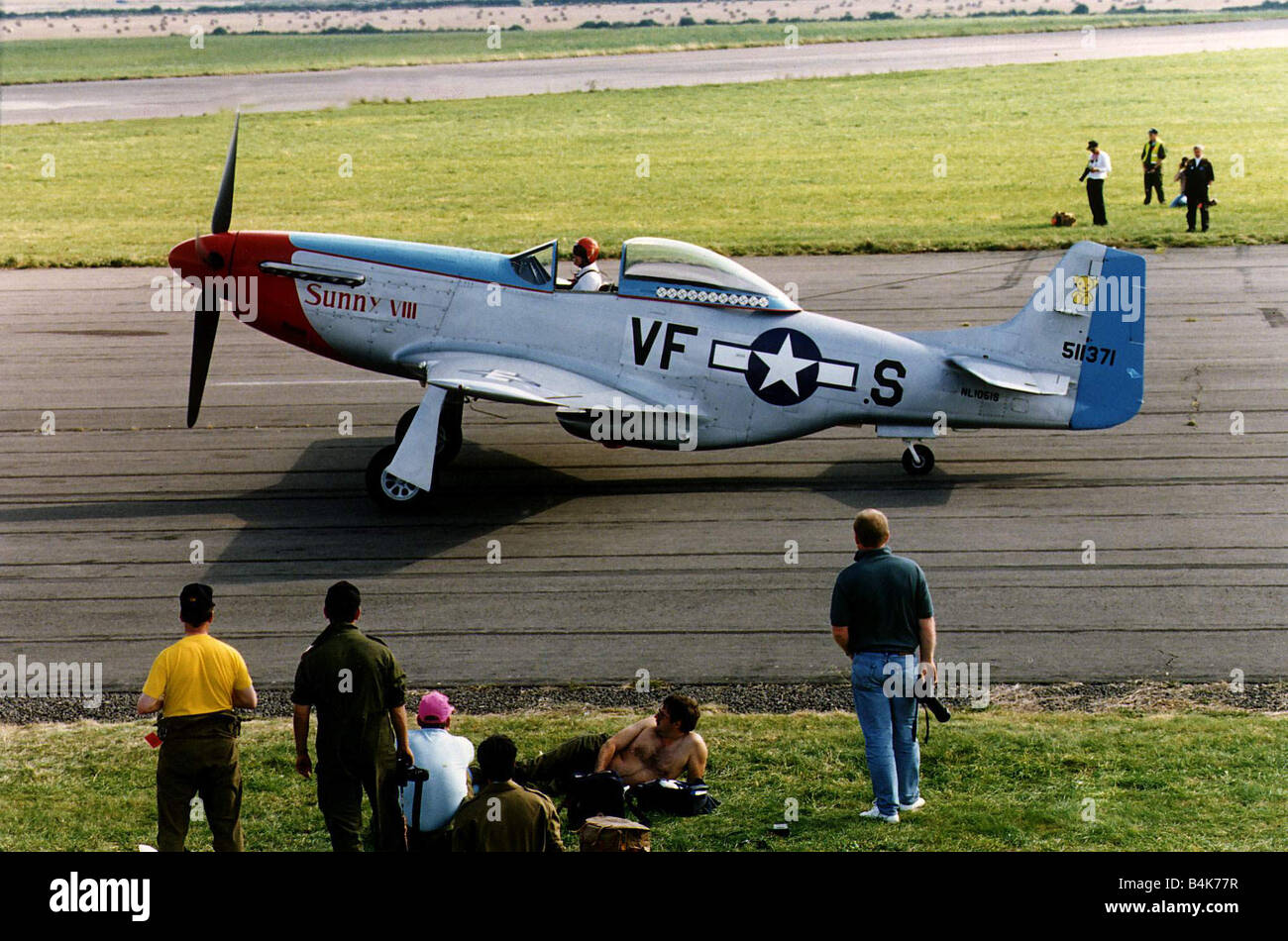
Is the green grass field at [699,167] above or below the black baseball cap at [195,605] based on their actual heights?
above

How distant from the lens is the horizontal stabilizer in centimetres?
1538

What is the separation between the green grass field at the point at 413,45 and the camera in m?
82.1

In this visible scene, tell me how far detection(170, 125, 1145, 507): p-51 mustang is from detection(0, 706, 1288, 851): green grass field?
5.60 metres

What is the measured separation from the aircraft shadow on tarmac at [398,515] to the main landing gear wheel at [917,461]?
0.40 ft

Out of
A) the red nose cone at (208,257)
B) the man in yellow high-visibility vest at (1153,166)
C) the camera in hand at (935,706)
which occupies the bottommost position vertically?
the camera in hand at (935,706)

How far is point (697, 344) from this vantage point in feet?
51.2

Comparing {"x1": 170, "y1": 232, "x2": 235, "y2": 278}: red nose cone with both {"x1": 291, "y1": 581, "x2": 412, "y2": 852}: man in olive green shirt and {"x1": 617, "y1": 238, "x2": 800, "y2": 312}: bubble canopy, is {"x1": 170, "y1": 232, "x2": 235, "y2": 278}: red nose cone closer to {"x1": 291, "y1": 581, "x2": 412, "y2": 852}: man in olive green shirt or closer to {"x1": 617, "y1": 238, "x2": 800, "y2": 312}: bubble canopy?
{"x1": 617, "y1": 238, "x2": 800, "y2": 312}: bubble canopy

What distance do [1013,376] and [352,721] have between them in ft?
31.9

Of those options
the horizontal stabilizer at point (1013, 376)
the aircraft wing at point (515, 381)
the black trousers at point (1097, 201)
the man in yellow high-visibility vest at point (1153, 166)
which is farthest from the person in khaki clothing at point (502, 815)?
the man in yellow high-visibility vest at point (1153, 166)

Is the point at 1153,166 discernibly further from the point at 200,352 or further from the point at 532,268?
the point at 200,352

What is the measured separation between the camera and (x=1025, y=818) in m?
8.39

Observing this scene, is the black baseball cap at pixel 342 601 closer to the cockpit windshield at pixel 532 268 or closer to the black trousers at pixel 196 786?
the black trousers at pixel 196 786

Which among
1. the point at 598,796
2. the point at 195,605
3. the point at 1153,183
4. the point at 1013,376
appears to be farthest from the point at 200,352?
the point at 1153,183

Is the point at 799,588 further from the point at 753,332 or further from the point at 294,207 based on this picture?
the point at 294,207
